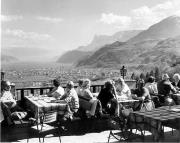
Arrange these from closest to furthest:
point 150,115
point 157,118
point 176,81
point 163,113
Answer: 1. point 157,118
2. point 150,115
3. point 163,113
4. point 176,81

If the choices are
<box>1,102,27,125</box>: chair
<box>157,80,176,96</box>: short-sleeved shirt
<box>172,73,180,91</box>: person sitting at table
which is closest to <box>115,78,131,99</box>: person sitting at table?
<box>157,80,176,96</box>: short-sleeved shirt

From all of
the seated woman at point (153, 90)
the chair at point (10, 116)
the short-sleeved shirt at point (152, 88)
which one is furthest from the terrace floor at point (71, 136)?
the short-sleeved shirt at point (152, 88)

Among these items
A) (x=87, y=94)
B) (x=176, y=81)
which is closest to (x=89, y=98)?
(x=87, y=94)

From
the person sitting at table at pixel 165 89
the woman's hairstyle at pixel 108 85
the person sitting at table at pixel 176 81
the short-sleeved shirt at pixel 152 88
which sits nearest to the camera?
the woman's hairstyle at pixel 108 85

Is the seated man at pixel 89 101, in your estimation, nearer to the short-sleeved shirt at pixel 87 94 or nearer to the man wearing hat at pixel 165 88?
the short-sleeved shirt at pixel 87 94

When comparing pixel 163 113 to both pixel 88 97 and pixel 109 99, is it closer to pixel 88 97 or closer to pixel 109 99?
pixel 109 99

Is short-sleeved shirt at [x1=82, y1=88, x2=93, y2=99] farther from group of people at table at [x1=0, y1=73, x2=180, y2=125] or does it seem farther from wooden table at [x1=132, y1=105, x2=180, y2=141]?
wooden table at [x1=132, y1=105, x2=180, y2=141]

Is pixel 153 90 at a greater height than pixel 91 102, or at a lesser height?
greater

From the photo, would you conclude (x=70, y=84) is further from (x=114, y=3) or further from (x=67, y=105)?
(x=114, y=3)
